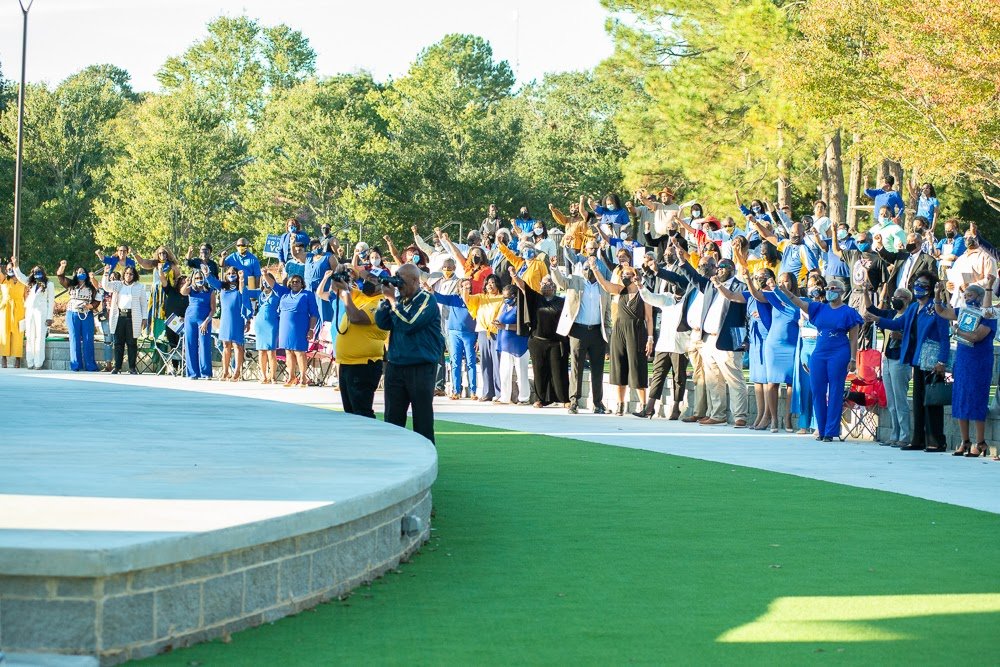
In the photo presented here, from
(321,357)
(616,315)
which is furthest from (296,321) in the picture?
(616,315)

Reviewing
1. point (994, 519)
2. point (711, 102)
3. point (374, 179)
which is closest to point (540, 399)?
point (994, 519)

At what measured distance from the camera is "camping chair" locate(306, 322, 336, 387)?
79.7 feet

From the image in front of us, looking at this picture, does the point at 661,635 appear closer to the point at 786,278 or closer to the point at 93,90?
the point at 786,278

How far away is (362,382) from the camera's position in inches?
A: 537

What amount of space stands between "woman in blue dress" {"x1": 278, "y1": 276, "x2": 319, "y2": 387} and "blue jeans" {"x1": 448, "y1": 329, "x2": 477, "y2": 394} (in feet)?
8.36

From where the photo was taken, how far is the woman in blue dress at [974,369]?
14945mm

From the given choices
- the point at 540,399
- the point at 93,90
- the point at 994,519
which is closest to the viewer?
the point at 994,519

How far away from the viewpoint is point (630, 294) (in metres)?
19.8

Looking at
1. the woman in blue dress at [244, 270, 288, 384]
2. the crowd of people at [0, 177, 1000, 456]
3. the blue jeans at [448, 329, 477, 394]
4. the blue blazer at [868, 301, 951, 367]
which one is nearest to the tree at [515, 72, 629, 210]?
the crowd of people at [0, 177, 1000, 456]

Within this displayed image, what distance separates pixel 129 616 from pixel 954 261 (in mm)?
17127

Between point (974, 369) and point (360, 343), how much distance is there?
261 inches

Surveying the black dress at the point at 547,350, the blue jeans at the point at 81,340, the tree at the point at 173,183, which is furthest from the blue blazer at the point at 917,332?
the tree at the point at 173,183

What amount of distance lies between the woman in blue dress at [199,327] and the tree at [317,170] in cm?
2660

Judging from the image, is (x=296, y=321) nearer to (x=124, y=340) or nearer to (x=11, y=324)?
(x=124, y=340)
